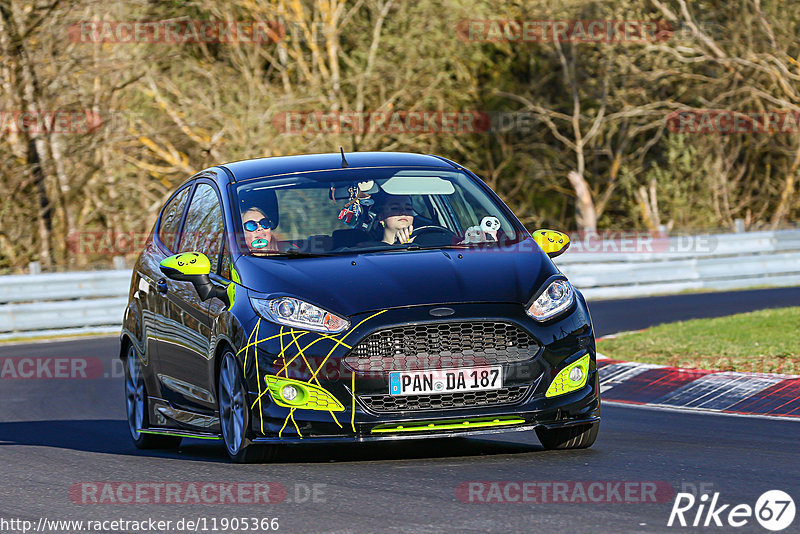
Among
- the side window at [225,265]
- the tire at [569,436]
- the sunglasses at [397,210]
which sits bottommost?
the tire at [569,436]

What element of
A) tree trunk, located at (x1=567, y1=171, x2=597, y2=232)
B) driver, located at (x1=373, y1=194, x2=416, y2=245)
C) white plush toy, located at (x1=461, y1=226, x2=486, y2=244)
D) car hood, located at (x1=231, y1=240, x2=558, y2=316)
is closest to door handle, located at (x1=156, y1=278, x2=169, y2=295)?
car hood, located at (x1=231, y1=240, x2=558, y2=316)

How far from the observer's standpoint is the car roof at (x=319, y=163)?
28.4 ft

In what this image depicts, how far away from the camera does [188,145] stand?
29.1m

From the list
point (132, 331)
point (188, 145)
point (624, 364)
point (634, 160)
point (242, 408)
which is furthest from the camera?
point (634, 160)

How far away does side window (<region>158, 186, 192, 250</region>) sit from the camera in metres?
9.41

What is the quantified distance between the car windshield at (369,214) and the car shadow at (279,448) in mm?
1141

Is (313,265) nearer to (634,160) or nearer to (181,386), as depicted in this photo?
(181,386)

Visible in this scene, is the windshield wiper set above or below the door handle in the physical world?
above

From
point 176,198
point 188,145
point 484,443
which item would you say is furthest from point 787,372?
point 188,145

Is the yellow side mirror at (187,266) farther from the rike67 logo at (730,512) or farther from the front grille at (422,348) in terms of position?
the rike67 logo at (730,512)

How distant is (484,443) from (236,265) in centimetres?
183

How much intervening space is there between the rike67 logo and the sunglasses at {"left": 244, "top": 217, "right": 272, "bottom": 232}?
311 centimetres

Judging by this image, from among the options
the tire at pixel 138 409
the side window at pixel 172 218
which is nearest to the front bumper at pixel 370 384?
the tire at pixel 138 409

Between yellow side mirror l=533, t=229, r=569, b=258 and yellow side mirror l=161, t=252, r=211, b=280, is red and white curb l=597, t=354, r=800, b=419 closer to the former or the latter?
yellow side mirror l=533, t=229, r=569, b=258
